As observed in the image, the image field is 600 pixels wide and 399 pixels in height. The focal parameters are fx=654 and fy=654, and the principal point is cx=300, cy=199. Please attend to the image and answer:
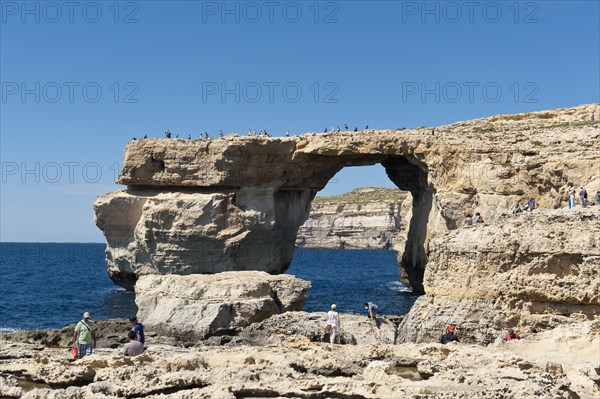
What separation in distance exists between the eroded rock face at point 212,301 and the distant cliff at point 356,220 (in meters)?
89.5

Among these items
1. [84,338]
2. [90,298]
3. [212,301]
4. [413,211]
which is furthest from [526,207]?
[90,298]

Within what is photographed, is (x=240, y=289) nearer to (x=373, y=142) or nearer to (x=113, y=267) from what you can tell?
(x=373, y=142)

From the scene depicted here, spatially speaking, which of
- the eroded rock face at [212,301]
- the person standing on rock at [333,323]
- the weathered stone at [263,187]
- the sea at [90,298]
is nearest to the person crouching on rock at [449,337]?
the person standing on rock at [333,323]

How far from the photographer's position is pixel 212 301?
76.0 feet

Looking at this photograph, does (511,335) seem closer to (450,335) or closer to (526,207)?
(450,335)

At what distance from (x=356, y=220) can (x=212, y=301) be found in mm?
100220

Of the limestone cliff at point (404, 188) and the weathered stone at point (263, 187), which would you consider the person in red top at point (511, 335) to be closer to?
the limestone cliff at point (404, 188)

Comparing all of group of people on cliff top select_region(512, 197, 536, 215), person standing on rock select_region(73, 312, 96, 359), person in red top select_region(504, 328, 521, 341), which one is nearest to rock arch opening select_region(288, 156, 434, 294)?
group of people on cliff top select_region(512, 197, 536, 215)

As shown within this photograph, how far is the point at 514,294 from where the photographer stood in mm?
18812

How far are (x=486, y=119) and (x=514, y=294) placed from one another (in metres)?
26.8

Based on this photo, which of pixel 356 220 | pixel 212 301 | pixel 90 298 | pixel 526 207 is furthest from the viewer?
pixel 356 220

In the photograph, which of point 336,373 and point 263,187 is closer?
point 336,373

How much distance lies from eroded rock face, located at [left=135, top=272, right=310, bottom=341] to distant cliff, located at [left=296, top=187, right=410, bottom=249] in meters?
89.5

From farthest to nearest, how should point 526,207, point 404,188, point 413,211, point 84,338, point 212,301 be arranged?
point 404,188, point 413,211, point 526,207, point 212,301, point 84,338
